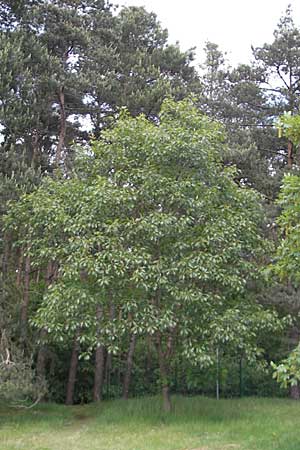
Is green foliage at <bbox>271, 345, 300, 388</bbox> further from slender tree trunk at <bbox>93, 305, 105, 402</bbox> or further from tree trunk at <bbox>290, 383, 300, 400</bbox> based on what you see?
tree trunk at <bbox>290, 383, 300, 400</bbox>

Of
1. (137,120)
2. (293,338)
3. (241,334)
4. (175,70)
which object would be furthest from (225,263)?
(175,70)

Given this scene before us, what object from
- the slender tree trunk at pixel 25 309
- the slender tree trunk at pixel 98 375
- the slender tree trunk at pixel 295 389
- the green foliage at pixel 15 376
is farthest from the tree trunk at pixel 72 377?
the slender tree trunk at pixel 295 389

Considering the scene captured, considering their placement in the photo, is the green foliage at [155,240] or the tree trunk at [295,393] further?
the tree trunk at [295,393]

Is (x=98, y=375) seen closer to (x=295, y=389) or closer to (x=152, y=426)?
(x=152, y=426)

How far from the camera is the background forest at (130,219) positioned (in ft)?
33.0

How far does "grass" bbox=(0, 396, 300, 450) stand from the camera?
8578 mm

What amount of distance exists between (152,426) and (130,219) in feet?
13.1

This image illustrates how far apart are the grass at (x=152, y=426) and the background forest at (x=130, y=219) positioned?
0.72 metres

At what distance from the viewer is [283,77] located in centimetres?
1675

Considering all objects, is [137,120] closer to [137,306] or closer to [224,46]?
[137,306]

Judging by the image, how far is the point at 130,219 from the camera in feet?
35.0

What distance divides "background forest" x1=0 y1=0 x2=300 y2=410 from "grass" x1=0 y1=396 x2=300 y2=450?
72cm

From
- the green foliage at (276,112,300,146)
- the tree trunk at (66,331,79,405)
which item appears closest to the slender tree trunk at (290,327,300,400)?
the tree trunk at (66,331,79,405)

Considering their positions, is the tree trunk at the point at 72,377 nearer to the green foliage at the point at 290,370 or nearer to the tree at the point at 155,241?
the tree at the point at 155,241
